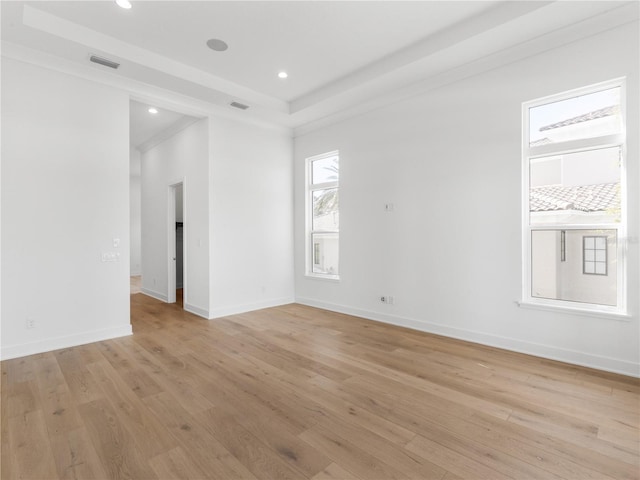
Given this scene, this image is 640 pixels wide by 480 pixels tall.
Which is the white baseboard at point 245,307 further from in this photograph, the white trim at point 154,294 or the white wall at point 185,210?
the white trim at point 154,294

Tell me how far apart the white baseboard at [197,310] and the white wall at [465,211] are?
214 cm

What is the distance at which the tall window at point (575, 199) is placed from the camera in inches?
117

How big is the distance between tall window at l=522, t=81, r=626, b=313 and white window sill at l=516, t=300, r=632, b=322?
0.20 feet

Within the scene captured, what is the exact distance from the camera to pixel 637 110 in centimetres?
279

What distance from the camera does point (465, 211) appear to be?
381 centimetres

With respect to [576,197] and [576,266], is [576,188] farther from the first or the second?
[576,266]

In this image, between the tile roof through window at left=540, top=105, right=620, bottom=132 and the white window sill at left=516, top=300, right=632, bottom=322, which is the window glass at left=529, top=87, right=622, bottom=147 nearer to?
the tile roof through window at left=540, top=105, right=620, bottom=132

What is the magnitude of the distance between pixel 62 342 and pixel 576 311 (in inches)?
215

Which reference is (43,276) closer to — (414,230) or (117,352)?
(117,352)

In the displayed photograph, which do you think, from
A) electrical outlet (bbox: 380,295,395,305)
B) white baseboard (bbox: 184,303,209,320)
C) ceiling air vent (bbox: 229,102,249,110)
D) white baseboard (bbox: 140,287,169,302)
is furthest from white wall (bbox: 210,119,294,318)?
electrical outlet (bbox: 380,295,395,305)

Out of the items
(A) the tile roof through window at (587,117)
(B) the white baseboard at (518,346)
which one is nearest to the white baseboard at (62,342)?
(B) the white baseboard at (518,346)

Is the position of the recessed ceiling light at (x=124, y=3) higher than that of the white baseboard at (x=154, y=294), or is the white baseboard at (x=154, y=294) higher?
the recessed ceiling light at (x=124, y=3)

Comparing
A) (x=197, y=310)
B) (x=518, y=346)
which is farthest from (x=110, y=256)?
(x=518, y=346)

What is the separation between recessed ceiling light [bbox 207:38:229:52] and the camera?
134 inches
